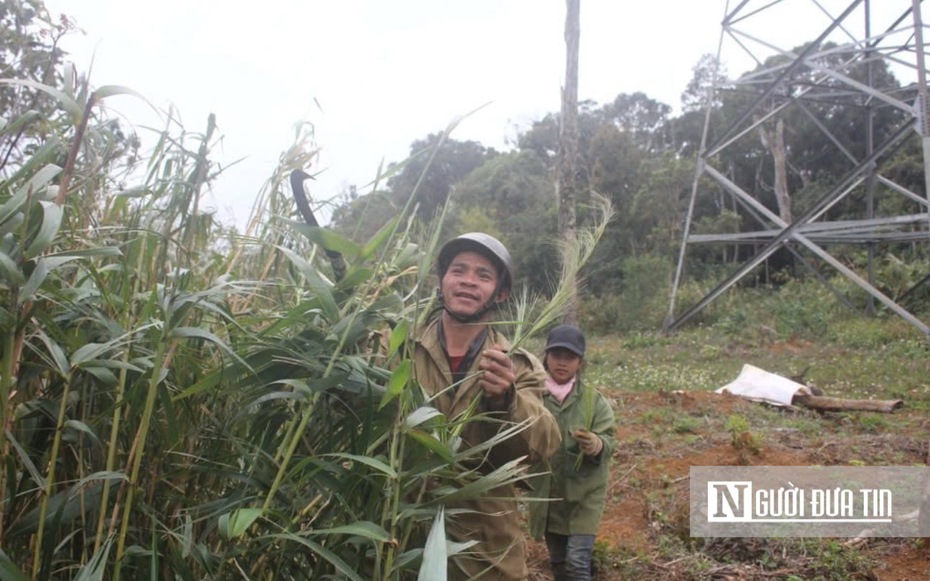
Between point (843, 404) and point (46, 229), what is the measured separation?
752 centimetres

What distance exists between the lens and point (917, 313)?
42.7ft

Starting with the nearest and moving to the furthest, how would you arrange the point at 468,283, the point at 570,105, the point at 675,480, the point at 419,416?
the point at 419,416
the point at 468,283
the point at 675,480
the point at 570,105

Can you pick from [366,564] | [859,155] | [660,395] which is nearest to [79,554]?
[366,564]

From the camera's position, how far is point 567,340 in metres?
3.23

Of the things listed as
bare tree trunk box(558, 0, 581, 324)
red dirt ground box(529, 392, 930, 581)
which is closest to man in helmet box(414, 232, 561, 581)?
red dirt ground box(529, 392, 930, 581)

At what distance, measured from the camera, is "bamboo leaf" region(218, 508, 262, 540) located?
100cm

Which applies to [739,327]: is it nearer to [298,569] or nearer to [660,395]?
[660,395]

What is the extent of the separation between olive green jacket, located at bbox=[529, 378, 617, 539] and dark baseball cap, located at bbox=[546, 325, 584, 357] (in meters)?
0.17

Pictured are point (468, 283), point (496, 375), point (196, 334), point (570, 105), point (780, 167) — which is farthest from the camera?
point (780, 167)

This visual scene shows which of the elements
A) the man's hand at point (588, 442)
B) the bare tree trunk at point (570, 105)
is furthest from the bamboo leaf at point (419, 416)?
the bare tree trunk at point (570, 105)

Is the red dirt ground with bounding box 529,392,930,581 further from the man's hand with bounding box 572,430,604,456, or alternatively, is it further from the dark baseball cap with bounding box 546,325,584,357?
the dark baseball cap with bounding box 546,325,584,357

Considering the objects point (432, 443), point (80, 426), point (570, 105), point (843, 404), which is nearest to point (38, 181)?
point (80, 426)

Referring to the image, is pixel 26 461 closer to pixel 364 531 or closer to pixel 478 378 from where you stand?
pixel 364 531

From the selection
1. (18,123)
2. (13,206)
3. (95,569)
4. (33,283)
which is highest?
(18,123)
